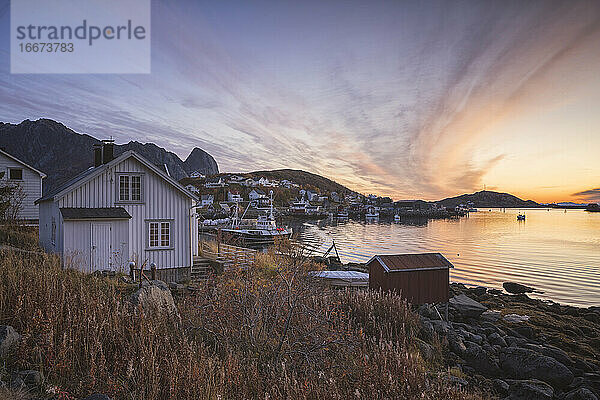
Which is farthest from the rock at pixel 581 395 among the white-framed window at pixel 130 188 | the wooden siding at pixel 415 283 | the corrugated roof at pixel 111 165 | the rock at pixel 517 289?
the rock at pixel 517 289

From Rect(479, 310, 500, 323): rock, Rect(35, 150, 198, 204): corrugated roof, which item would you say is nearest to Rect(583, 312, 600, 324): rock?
Rect(479, 310, 500, 323): rock

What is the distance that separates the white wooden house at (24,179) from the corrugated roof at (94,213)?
20.0 metres

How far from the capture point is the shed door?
16.3m

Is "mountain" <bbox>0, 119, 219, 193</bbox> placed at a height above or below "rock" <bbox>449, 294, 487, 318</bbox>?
above

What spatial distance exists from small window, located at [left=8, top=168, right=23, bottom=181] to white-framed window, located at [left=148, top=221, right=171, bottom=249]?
2286 cm

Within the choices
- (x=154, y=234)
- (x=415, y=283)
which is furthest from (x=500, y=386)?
(x=154, y=234)

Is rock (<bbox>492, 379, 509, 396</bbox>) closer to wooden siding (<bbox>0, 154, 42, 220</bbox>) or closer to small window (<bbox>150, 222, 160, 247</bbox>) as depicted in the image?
small window (<bbox>150, 222, 160, 247</bbox>)

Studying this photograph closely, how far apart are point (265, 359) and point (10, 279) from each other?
5.58 metres

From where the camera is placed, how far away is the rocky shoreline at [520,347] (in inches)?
371

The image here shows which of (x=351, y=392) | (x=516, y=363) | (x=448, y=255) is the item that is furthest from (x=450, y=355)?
(x=448, y=255)

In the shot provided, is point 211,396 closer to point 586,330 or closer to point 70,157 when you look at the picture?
point 586,330

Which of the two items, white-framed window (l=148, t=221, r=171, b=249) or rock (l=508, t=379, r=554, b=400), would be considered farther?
white-framed window (l=148, t=221, r=171, b=249)

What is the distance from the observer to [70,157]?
149625 mm

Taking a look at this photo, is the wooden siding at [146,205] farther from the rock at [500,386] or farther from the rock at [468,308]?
the rock at [500,386]
